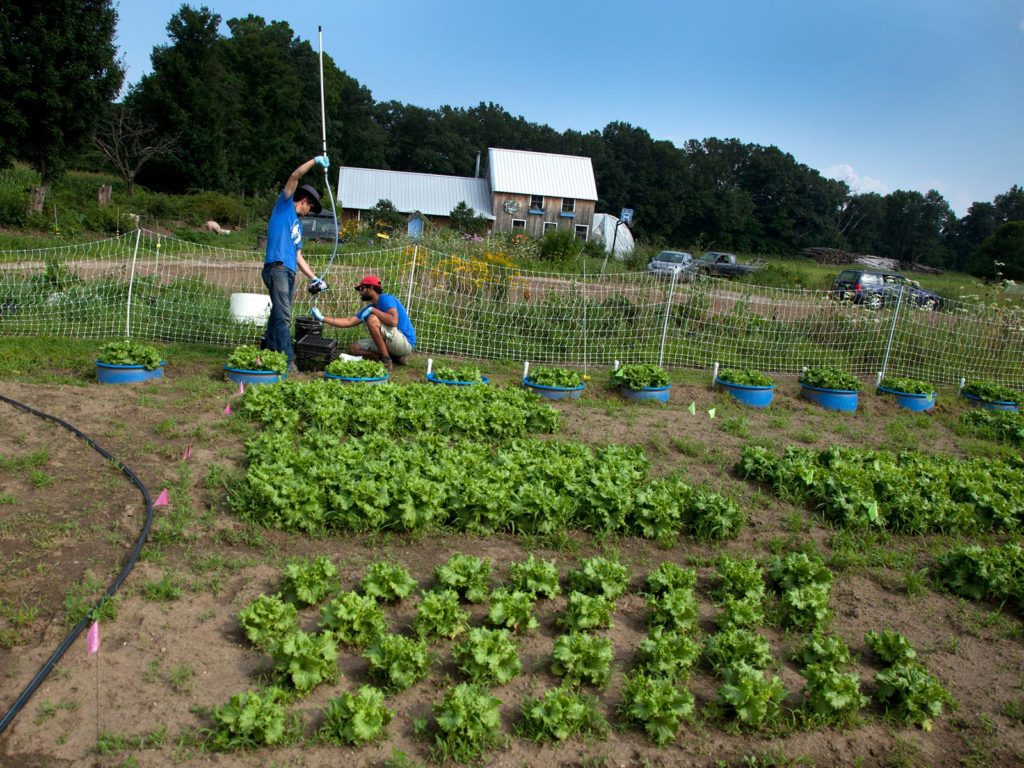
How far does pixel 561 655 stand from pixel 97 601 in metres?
2.35

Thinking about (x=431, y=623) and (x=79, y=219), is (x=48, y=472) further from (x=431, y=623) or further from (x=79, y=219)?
(x=79, y=219)

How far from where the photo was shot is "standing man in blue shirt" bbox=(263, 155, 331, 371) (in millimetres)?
7539

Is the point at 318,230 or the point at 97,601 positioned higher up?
the point at 318,230

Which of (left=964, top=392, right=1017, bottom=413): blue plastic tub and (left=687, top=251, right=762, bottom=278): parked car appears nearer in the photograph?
(left=964, top=392, right=1017, bottom=413): blue plastic tub

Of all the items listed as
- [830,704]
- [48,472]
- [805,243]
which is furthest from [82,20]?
[805,243]

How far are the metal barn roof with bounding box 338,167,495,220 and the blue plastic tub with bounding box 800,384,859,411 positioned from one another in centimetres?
3024

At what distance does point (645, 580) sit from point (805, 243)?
7230 centimetres

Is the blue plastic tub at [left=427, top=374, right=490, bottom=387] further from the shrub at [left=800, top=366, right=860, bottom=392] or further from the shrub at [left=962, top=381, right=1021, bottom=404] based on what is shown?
the shrub at [left=962, top=381, right=1021, bottom=404]

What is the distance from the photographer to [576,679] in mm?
3232

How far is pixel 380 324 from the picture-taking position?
8375 mm

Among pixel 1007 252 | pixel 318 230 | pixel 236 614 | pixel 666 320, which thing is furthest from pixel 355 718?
pixel 1007 252

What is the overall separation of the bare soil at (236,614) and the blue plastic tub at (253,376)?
80 cm

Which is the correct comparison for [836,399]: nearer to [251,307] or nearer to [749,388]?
[749,388]

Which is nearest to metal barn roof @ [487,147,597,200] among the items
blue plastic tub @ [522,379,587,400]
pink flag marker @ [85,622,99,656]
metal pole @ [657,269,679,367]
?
metal pole @ [657,269,679,367]
